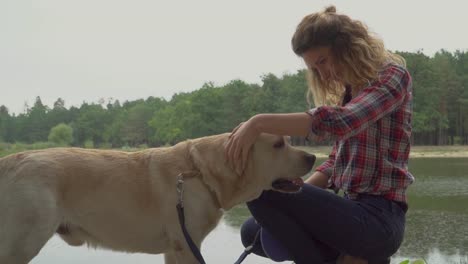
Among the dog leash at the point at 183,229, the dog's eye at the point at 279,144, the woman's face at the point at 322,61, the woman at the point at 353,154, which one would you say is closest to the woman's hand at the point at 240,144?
the woman at the point at 353,154

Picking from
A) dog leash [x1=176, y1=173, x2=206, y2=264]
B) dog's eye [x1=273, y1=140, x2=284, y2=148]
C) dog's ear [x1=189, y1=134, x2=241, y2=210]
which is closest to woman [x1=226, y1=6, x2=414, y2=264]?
dog's ear [x1=189, y1=134, x2=241, y2=210]

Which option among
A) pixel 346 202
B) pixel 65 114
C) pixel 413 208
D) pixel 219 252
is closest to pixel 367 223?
pixel 346 202

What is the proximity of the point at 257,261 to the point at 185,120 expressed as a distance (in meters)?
21.5

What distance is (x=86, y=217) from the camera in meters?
2.85

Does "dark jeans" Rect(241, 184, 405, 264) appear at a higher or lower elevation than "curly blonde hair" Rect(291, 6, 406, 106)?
lower

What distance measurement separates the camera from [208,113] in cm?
2673

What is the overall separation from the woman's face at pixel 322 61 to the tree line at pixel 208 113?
73 centimetres

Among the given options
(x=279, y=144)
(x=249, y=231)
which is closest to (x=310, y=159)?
(x=279, y=144)

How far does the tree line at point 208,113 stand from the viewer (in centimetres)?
1542

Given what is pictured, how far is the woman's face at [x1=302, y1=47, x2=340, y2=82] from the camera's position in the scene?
109 inches

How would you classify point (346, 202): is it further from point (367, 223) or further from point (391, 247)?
point (391, 247)

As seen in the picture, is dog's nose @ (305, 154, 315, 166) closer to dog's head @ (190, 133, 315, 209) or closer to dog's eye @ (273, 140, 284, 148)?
dog's head @ (190, 133, 315, 209)

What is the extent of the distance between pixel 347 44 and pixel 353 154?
2.02 feet

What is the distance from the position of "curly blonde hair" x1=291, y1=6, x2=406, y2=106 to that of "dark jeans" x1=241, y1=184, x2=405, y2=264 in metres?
0.66
